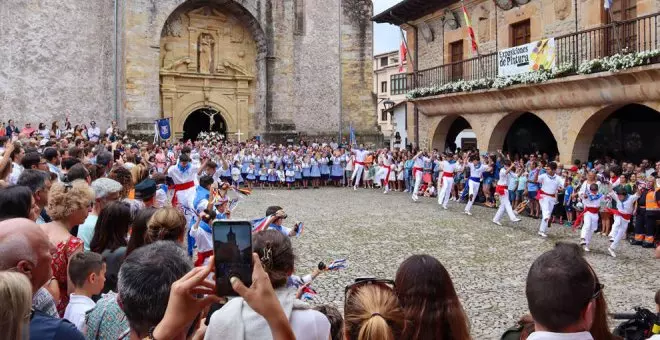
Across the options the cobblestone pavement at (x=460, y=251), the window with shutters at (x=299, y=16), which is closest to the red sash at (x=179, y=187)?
the cobblestone pavement at (x=460, y=251)

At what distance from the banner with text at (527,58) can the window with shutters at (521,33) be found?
131cm

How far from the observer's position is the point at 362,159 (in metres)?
27.2

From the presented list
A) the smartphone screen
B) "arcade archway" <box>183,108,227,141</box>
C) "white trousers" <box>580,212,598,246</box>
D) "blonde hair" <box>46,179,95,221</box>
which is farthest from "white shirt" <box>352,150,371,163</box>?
the smartphone screen

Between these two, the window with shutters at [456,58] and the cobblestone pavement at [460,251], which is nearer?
the cobblestone pavement at [460,251]

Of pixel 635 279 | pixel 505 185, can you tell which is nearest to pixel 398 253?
pixel 635 279

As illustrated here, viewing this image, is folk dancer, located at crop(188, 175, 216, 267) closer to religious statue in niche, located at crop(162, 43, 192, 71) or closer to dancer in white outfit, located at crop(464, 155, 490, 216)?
dancer in white outfit, located at crop(464, 155, 490, 216)

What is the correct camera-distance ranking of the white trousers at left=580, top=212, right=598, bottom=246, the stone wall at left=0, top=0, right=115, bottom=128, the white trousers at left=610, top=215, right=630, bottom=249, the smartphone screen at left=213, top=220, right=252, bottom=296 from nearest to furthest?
the smartphone screen at left=213, top=220, right=252, bottom=296
the white trousers at left=610, top=215, right=630, bottom=249
the white trousers at left=580, top=212, right=598, bottom=246
the stone wall at left=0, top=0, right=115, bottom=128

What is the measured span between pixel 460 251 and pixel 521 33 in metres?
12.4

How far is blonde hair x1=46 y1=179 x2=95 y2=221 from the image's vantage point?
4.62m

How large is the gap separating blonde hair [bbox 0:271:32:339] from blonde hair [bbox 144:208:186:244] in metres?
2.30

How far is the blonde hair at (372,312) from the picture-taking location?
271cm

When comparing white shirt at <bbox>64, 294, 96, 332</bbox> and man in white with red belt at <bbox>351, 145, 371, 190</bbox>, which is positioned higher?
man in white with red belt at <bbox>351, 145, 371, 190</bbox>

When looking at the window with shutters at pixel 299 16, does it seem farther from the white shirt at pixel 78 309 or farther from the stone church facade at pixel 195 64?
the white shirt at pixel 78 309

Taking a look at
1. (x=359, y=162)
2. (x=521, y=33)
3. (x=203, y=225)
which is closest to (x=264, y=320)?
(x=203, y=225)
